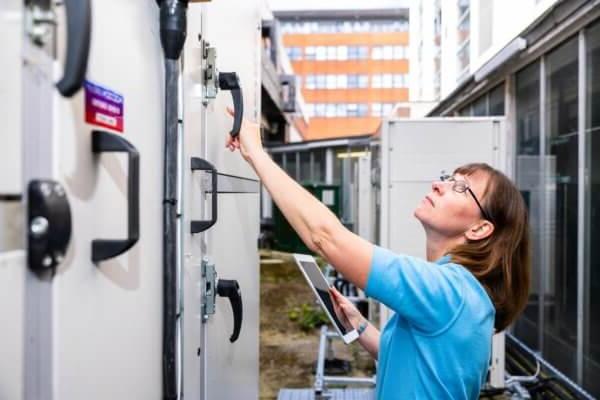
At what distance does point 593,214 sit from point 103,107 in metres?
3.60

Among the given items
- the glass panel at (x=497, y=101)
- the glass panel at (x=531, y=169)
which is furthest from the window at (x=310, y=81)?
the glass panel at (x=531, y=169)

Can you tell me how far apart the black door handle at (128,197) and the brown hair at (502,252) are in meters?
0.90

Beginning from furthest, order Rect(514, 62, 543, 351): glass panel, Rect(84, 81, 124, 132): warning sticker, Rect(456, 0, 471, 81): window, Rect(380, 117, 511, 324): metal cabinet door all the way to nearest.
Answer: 1. Rect(456, 0, 471, 81): window
2. Rect(514, 62, 543, 351): glass panel
3. Rect(380, 117, 511, 324): metal cabinet door
4. Rect(84, 81, 124, 132): warning sticker

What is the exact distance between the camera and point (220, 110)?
1.56 m

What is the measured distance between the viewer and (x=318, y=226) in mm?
1303

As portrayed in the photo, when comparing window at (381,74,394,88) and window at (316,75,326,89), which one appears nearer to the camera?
window at (381,74,394,88)

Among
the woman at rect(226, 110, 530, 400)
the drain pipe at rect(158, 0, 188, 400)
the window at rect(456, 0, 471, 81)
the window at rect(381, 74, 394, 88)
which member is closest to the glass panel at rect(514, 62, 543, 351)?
the window at rect(456, 0, 471, 81)

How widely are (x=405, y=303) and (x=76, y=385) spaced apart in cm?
72

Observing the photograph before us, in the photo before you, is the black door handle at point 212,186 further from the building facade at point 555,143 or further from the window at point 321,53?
the window at point 321,53

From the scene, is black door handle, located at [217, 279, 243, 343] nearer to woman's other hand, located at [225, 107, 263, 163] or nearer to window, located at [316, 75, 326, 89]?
woman's other hand, located at [225, 107, 263, 163]

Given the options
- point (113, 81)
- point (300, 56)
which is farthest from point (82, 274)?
point (300, 56)

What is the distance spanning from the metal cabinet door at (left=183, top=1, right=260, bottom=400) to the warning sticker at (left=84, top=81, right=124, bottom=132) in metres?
0.28

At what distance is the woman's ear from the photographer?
4.96 feet

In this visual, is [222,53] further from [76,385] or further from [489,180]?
[76,385]
